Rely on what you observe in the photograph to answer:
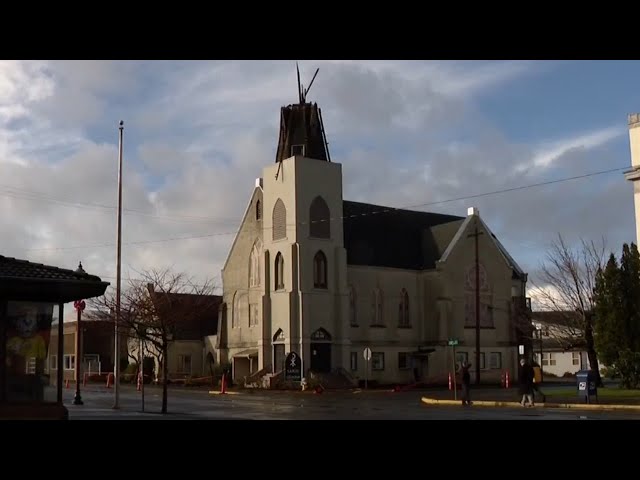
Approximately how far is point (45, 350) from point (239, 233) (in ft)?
147

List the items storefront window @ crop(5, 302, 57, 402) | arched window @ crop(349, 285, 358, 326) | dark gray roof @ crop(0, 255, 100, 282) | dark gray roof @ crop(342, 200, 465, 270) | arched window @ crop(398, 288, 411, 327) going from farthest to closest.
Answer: arched window @ crop(398, 288, 411, 327), dark gray roof @ crop(342, 200, 465, 270), arched window @ crop(349, 285, 358, 326), storefront window @ crop(5, 302, 57, 402), dark gray roof @ crop(0, 255, 100, 282)

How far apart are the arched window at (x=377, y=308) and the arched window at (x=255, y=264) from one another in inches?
328

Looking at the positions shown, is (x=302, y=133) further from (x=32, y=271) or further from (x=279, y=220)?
(x=32, y=271)

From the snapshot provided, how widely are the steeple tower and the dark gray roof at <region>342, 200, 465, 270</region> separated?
5455 millimetres

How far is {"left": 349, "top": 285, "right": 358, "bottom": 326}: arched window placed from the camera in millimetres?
59094

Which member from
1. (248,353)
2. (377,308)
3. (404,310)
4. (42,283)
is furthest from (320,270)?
(42,283)

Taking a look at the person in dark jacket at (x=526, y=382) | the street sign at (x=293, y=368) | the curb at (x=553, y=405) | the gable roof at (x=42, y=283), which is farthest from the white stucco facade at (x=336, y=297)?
the gable roof at (x=42, y=283)

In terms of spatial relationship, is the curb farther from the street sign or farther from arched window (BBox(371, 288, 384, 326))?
arched window (BBox(371, 288, 384, 326))

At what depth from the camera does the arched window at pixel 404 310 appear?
61938 mm

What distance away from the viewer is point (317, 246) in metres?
57.0

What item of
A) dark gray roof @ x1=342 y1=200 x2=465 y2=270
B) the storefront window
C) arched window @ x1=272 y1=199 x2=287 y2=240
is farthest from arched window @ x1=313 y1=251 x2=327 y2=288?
the storefront window

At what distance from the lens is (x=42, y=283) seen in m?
18.3
